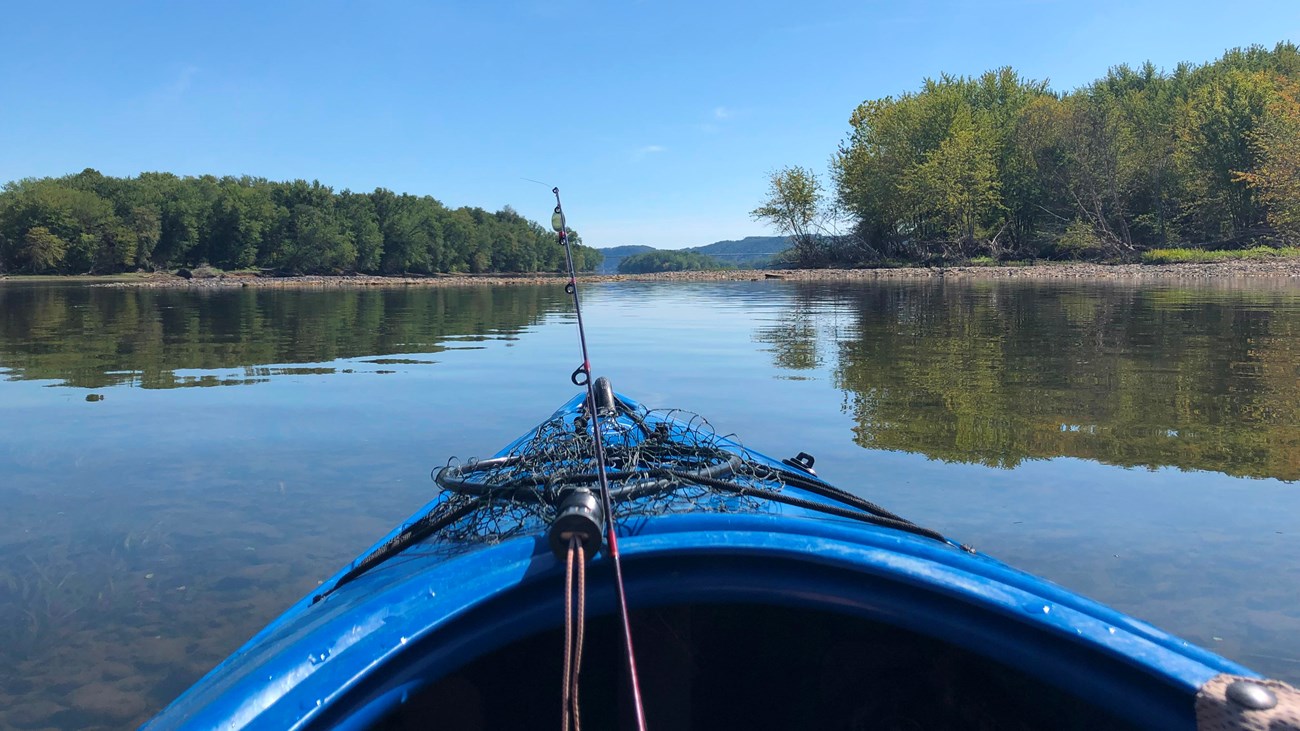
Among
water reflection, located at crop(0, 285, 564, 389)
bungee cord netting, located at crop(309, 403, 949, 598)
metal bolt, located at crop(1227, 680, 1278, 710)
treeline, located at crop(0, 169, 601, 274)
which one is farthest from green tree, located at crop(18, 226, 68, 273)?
metal bolt, located at crop(1227, 680, 1278, 710)

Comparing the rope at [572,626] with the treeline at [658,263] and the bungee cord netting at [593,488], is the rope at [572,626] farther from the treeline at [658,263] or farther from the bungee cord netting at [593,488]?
the treeline at [658,263]

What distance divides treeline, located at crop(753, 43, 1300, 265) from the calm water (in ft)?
131

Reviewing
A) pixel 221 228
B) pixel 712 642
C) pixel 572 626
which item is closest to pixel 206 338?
pixel 712 642

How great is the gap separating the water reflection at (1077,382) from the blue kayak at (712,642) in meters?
4.43

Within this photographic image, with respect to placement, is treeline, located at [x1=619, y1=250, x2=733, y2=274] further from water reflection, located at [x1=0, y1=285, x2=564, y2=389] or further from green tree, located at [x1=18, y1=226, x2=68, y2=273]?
water reflection, located at [x1=0, y1=285, x2=564, y2=389]

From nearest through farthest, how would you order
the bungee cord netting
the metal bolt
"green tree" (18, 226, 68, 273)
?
the metal bolt, the bungee cord netting, "green tree" (18, 226, 68, 273)

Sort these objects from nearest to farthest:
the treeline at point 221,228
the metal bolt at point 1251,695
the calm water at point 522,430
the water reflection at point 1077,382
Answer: the metal bolt at point 1251,695, the calm water at point 522,430, the water reflection at point 1077,382, the treeline at point 221,228

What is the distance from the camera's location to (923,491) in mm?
5625

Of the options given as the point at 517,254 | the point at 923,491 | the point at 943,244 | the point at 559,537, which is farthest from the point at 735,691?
the point at 517,254

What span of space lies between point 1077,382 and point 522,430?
644 centimetres

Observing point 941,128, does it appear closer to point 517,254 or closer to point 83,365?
point 83,365

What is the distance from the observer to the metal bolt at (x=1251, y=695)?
1.53m

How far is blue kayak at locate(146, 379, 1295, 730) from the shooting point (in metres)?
1.82

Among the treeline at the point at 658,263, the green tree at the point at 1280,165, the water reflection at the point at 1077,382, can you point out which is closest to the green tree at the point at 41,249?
the water reflection at the point at 1077,382
